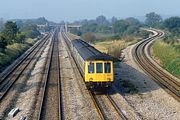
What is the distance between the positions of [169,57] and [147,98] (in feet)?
64.1

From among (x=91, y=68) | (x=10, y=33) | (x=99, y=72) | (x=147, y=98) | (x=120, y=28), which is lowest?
(x=120, y=28)

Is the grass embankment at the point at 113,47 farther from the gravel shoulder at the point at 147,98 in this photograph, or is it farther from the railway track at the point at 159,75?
the gravel shoulder at the point at 147,98

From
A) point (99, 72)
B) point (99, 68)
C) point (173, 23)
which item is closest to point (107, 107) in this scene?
point (99, 72)

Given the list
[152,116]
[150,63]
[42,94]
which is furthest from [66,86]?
[150,63]

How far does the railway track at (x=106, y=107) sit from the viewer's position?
20.2 meters

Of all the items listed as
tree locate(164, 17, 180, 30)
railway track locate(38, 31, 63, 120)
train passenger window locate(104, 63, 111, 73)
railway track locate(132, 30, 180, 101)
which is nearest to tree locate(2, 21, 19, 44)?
railway track locate(132, 30, 180, 101)

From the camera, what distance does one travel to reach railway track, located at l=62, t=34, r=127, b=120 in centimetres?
2020

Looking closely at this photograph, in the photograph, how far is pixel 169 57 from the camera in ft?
143

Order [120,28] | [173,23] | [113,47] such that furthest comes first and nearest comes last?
1. [120,28]
2. [173,23]
3. [113,47]

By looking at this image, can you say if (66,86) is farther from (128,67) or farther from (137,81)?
(128,67)

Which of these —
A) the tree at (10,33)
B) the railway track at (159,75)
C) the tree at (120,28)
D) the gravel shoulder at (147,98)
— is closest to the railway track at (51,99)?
the gravel shoulder at (147,98)

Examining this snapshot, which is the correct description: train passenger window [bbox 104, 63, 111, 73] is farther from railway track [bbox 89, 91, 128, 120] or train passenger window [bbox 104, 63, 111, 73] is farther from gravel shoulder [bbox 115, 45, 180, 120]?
gravel shoulder [bbox 115, 45, 180, 120]

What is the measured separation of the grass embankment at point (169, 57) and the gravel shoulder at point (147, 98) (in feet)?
11.8

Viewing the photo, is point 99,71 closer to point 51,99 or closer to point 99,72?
point 99,72
